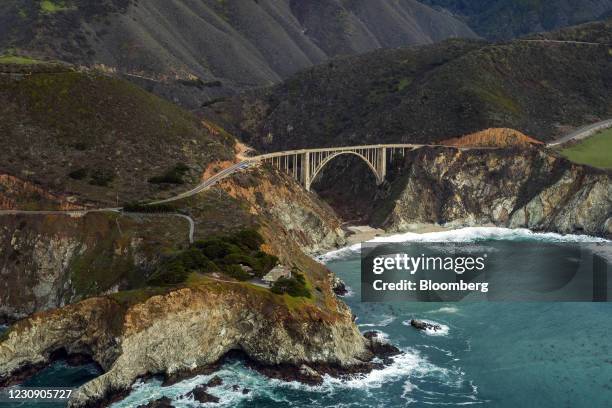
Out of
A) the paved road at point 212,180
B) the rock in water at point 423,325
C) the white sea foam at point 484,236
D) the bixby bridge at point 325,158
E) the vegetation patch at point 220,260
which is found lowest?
the rock in water at point 423,325

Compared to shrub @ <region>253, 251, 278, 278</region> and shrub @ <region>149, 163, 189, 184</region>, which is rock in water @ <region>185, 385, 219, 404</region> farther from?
shrub @ <region>149, 163, 189, 184</region>

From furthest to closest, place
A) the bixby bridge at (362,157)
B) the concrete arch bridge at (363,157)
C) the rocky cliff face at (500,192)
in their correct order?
the concrete arch bridge at (363,157) < the bixby bridge at (362,157) < the rocky cliff face at (500,192)

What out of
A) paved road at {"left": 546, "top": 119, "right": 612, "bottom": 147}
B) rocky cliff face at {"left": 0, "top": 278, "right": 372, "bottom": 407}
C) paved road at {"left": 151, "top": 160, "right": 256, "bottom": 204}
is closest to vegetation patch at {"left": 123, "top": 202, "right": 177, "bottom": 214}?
paved road at {"left": 151, "top": 160, "right": 256, "bottom": 204}

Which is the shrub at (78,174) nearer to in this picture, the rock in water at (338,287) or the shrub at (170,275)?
the shrub at (170,275)

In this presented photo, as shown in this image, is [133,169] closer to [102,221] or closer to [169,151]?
[169,151]

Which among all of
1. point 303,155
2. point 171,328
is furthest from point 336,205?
point 171,328

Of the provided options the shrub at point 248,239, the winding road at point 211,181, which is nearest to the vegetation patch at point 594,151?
the winding road at point 211,181
